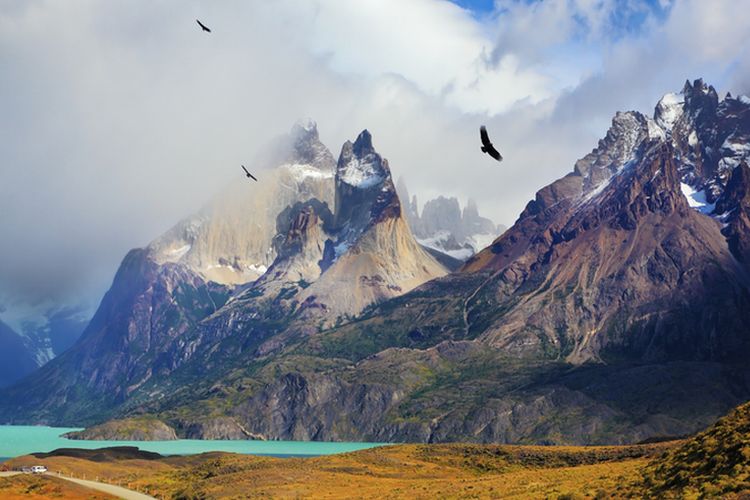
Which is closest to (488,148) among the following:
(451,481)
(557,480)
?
(557,480)

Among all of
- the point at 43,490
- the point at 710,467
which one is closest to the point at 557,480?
the point at 710,467

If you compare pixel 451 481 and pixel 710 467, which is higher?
pixel 451 481

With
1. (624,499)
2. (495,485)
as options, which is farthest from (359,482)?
(624,499)

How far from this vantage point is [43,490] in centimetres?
15950

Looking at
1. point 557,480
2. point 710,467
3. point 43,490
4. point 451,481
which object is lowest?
point 710,467

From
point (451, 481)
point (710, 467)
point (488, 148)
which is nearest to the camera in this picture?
point (488, 148)

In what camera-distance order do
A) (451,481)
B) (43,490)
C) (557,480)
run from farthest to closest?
(451,481)
(43,490)
(557,480)

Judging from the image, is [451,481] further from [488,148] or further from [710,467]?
[488,148]

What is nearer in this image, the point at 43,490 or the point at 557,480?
the point at 557,480

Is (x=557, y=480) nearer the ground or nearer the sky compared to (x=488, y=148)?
nearer the ground

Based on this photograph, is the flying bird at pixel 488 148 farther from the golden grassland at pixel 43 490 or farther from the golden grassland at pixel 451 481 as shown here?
the golden grassland at pixel 43 490

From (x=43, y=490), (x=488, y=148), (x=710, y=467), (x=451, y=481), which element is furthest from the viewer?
(x=451, y=481)

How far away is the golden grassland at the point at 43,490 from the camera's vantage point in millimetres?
153000

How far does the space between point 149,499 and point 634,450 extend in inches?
3248
